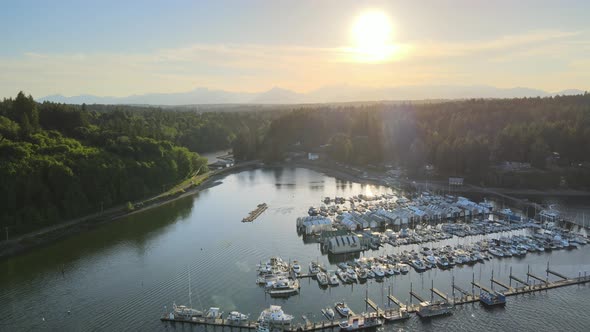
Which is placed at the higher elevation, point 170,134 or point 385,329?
point 170,134

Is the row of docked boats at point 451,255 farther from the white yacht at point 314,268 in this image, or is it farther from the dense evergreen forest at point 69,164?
the dense evergreen forest at point 69,164

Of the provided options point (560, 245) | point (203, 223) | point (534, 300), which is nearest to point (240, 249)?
point (203, 223)

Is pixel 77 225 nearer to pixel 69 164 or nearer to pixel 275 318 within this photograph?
pixel 69 164

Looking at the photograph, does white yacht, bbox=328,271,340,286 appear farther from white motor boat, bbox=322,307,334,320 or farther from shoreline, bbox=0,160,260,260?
shoreline, bbox=0,160,260,260

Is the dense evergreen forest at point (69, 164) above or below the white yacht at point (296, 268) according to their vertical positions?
above

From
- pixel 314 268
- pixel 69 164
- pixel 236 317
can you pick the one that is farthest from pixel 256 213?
pixel 236 317

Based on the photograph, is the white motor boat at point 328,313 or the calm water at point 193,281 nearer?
the white motor boat at point 328,313

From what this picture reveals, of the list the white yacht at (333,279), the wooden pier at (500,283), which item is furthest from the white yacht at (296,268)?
the wooden pier at (500,283)

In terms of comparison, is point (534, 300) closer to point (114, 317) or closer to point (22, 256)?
point (114, 317)
